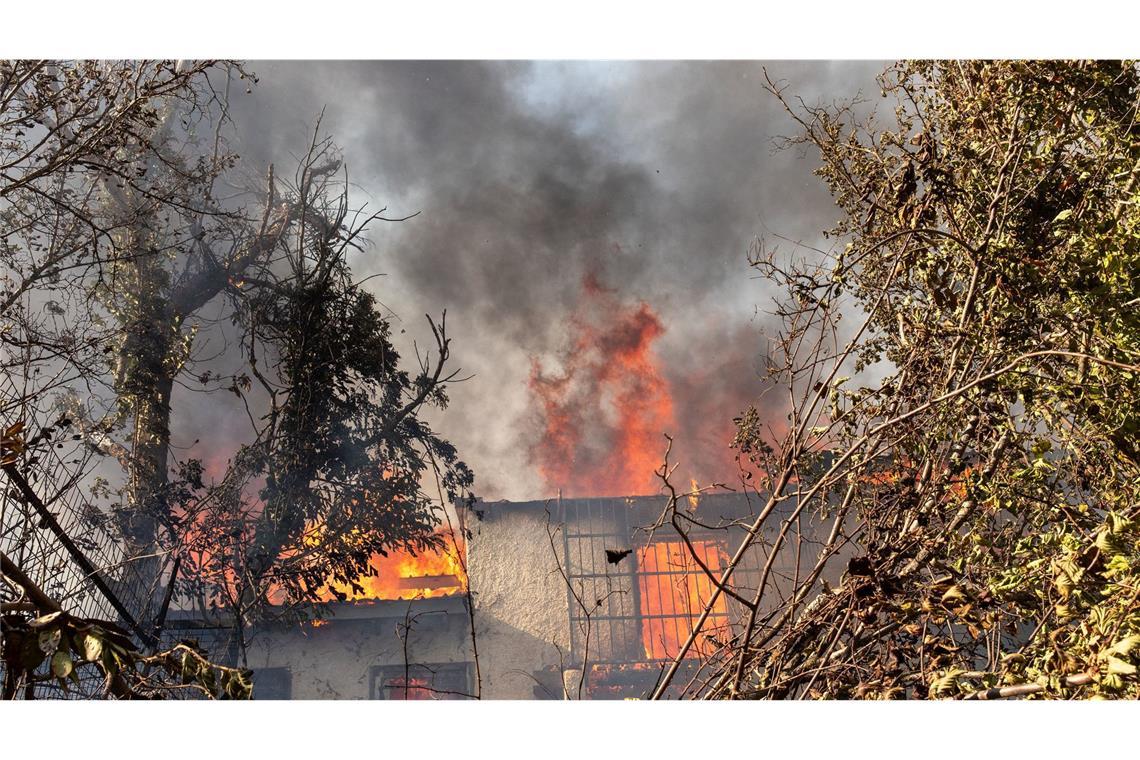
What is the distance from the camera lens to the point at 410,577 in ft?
10.5

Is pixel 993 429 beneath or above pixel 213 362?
beneath

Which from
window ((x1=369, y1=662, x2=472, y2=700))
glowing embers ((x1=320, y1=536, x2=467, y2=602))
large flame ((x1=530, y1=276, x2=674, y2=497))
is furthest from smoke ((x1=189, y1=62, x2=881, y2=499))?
window ((x1=369, y1=662, x2=472, y2=700))

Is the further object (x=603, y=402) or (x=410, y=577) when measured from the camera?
(x=410, y=577)

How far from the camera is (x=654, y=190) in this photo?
9.84 feet

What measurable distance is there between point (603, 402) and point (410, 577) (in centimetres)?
104

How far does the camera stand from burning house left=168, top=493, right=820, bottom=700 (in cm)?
305

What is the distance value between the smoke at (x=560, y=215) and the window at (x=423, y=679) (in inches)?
32.3

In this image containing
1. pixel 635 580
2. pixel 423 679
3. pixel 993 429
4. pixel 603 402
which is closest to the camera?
pixel 993 429

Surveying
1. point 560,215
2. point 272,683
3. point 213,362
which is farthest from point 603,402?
point 272,683

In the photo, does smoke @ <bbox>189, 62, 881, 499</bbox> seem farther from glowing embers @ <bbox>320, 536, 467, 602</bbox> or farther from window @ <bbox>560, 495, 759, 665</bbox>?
glowing embers @ <bbox>320, 536, 467, 602</bbox>

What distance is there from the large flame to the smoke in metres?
0.01

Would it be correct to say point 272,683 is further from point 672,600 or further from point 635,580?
point 672,600

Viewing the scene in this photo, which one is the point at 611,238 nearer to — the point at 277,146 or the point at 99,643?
the point at 277,146

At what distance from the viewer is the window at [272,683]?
2.91 meters
